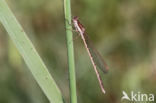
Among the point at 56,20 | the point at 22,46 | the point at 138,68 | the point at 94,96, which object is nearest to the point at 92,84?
the point at 94,96

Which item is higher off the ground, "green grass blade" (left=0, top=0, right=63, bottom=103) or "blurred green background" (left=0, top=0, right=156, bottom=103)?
"green grass blade" (left=0, top=0, right=63, bottom=103)

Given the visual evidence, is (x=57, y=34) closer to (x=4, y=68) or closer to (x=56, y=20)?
(x=56, y=20)

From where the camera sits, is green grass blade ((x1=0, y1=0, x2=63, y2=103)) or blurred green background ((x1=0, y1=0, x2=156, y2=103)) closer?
green grass blade ((x1=0, y1=0, x2=63, y2=103))

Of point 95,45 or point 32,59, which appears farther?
point 95,45

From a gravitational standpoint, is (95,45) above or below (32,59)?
below
